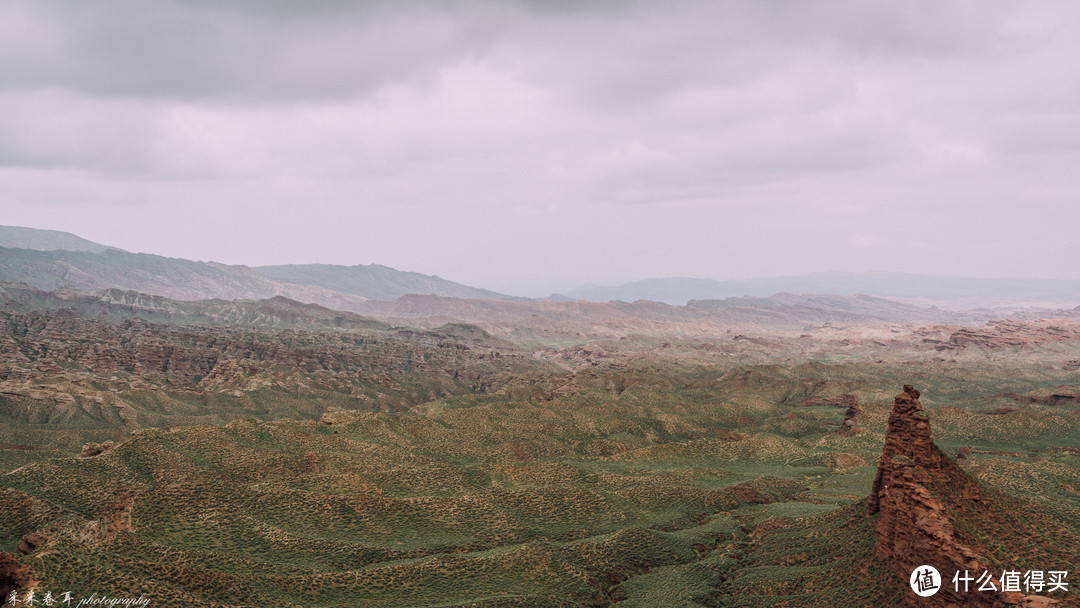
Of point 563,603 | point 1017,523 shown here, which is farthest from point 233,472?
point 1017,523

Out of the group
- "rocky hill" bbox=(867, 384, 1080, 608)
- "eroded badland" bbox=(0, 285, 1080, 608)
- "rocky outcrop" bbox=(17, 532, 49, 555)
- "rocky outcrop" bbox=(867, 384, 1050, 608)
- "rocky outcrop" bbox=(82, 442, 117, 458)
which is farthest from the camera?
"rocky outcrop" bbox=(82, 442, 117, 458)

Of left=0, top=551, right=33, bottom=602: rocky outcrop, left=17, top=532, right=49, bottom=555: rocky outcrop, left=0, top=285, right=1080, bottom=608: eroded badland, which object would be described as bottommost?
left=0, top=285, right=1080, bottom=608: eroded badland

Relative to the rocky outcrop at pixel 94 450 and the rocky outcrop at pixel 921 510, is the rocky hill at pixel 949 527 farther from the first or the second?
the rocky outcrop at pixel 94 450

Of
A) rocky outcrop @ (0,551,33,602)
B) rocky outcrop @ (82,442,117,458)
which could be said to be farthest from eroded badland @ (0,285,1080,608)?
rocky outcrop @ (82,442,117,458)

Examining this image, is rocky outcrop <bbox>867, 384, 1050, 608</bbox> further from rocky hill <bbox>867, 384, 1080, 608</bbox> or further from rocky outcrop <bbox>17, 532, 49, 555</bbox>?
rocky outcrop <bbox>17, 532, 49, 555</bbox>

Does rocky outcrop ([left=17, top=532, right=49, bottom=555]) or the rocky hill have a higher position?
the rocky hill

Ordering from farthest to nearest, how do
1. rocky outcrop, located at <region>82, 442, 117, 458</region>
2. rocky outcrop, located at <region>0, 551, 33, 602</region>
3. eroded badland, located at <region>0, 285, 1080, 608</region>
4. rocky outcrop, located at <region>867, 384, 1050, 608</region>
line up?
rocky outcrop, located at <region>82, 442, 117, 458</region> → eroded badland, located at <region>0, 285, 1080, 608</region> → rocky outcrop, located at <region>867, 384, 1050, 608</region> → rocky outcrop, located at <region>0, 551, 33, 602</region>

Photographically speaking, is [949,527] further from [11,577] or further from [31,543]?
[31,543]

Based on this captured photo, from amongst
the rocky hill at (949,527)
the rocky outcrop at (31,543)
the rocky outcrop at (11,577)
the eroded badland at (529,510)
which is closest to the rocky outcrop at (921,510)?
the rocky hill at (949,527)

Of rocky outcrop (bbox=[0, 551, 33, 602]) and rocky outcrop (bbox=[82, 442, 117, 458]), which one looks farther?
rocky outcrop (bbox=[82, 442, 117, 458])

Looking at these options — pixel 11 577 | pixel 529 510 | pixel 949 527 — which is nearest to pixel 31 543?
pixel 11 577
